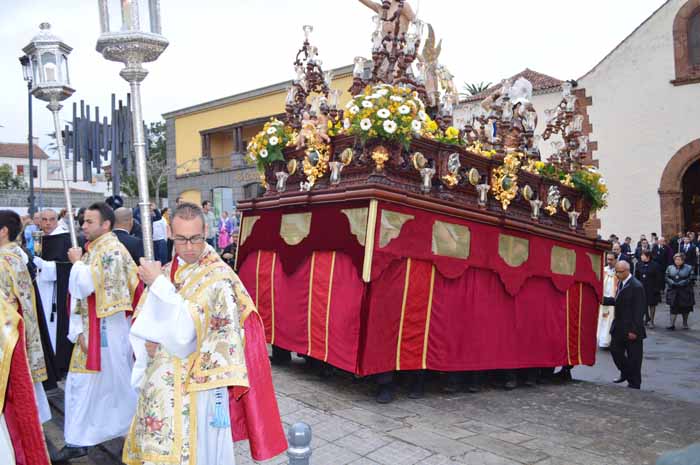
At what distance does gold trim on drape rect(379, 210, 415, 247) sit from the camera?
601cm

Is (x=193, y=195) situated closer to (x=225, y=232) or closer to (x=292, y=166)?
(x=225, y=232)

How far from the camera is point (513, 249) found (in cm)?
746

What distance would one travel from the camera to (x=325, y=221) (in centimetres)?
667

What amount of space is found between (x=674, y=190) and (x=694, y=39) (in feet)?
16.6

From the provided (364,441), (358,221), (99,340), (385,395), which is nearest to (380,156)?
(358,221)

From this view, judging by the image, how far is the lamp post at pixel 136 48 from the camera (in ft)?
10.2

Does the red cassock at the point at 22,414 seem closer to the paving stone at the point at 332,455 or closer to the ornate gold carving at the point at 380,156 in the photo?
the paving stone at the point at 332,455

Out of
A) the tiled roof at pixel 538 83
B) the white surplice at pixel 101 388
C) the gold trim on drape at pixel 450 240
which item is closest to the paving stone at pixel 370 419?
the gold trim on drape at pixel 450 240

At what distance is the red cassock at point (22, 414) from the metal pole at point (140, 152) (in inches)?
27.6

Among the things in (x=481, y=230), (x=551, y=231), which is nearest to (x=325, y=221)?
(x=481, y=230)

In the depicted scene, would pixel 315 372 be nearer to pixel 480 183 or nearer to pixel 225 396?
pixel 480 183

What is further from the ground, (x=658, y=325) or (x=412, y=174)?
(x=412, y=174)

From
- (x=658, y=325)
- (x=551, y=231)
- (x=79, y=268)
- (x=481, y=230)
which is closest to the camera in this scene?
(x=79, y=268)

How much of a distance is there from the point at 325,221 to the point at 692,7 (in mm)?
19223
